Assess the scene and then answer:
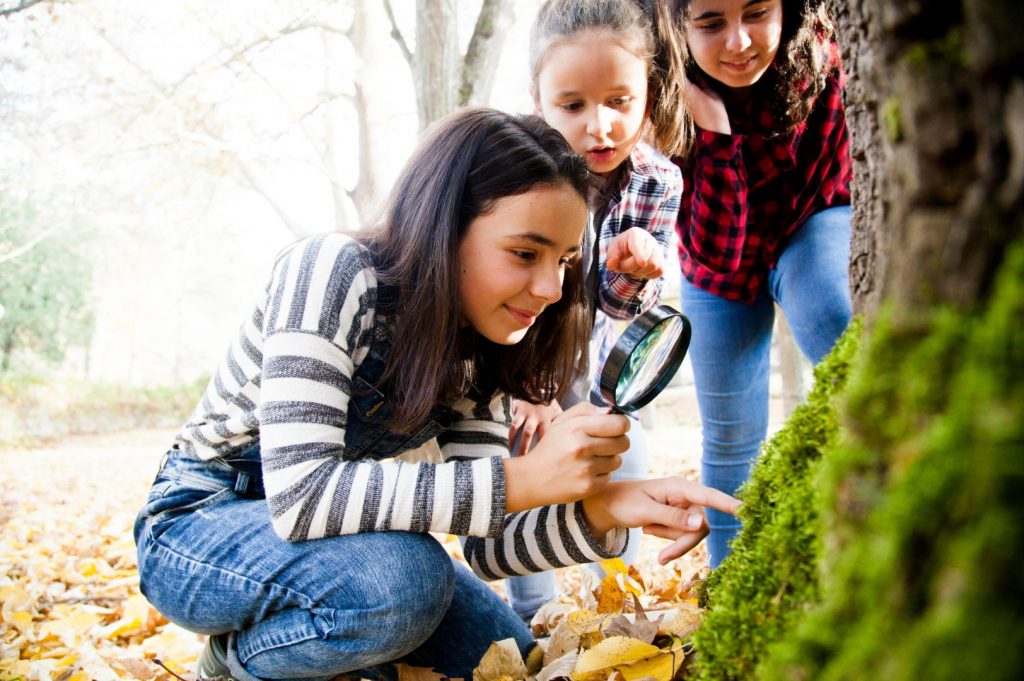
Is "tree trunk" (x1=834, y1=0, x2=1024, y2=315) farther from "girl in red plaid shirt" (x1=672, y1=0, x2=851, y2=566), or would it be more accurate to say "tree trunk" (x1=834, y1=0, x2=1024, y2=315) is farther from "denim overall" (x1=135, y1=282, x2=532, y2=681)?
"girl in red plaid shirt" (x1=672, y1=0, x2=851, y2=566)

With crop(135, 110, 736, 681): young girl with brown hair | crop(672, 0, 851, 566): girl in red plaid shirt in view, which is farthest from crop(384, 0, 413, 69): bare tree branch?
crop(135, 110, 736, 681): young girl with brown hair

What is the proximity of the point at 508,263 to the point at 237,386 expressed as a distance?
0.79 m

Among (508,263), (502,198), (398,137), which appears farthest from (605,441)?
(398,137)

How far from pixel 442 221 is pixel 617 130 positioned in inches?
32.9

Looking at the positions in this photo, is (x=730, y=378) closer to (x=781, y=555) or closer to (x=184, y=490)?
(x=781, y=555)

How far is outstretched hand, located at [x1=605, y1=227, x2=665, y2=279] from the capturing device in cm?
205

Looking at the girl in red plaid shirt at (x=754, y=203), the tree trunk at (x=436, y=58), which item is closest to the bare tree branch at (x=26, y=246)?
the tree trunk at (x=436, y=58)

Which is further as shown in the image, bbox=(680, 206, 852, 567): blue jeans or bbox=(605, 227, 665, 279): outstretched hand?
bbox=(680, 206, 852, 567): blue jeans

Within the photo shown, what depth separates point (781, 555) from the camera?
2.90 feet

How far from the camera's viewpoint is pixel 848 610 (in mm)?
585

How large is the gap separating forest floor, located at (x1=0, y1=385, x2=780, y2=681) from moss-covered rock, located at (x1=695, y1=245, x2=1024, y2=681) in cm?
187

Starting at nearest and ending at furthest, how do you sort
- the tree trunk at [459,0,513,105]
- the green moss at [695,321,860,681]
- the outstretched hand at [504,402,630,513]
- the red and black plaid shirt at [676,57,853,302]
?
the green moss at [695,321,860,681] < the outstretched hand at [504,402,630,513] < the red and black plaid shirt at [676,57,853,302] < the tree trunk at [459,0,513,105]

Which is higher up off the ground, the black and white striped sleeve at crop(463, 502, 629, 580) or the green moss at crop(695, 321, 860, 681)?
the green moss at crop(695, 321, 860, 681)

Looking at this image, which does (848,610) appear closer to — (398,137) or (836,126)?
(836,126)
